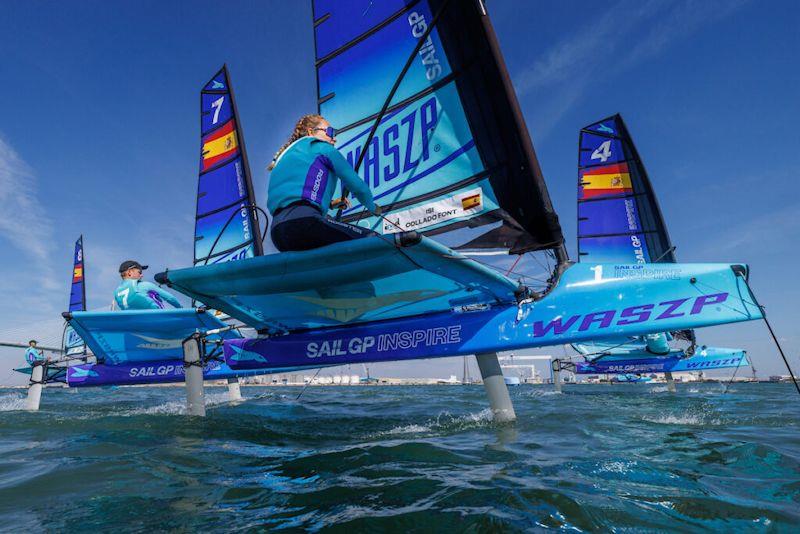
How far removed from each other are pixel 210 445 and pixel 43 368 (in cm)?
643

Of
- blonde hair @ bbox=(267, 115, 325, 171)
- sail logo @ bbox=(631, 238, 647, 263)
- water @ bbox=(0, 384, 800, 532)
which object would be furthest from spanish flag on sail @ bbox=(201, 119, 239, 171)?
sail logo @ bbox=(631, 238, 647, 263)

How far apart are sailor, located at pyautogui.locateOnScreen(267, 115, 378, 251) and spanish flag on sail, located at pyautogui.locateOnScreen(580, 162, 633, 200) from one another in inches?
463

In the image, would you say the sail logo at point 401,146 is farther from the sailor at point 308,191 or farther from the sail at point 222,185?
the sail at point 222,185

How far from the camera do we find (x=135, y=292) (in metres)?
6.22

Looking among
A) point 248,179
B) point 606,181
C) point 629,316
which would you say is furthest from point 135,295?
point 606,181

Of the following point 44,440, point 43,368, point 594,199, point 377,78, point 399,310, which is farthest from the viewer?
point 594,199

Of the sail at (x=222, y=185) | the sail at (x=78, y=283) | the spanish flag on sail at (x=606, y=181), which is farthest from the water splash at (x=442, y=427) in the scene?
the sail at (x=78, y=283)

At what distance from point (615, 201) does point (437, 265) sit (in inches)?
476

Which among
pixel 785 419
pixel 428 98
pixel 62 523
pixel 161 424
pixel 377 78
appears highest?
pixel 377 78

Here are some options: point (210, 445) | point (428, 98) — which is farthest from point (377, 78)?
point (210, 445)

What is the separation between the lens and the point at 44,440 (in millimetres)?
3375

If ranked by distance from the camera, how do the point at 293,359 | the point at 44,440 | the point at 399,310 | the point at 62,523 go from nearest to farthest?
the point at 62,523, the point at 44,440, the point at 399,310, the point at 293,359

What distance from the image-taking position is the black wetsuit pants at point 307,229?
3.11 m

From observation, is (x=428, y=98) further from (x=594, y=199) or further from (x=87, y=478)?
(x=594, y=199)
